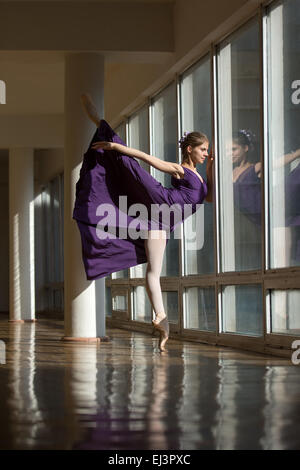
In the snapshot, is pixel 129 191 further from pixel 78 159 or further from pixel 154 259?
pixel 78 159

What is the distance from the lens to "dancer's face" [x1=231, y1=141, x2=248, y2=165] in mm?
6909

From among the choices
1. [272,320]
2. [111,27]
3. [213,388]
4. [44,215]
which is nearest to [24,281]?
[44,215]

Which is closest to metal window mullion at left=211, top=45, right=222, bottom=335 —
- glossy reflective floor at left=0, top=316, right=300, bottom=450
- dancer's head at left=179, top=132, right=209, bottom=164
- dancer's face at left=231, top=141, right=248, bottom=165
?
dancer's face at left=231, top=141, right=248, bottom=165

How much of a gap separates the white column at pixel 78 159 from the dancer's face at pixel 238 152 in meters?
1.49

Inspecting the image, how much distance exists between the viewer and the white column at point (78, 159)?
8031mm

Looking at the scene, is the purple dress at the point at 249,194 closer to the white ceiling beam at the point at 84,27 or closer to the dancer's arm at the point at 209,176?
the dancer's arm at the point at 209,176

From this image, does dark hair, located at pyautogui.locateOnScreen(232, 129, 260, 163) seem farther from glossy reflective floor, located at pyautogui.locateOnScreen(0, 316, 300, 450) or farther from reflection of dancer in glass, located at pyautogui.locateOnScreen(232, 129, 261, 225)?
glossy reflective floor, located at pyautogui.locateOnScreen(0, 316, 300, 450)

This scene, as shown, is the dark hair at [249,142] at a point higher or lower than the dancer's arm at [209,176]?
higher

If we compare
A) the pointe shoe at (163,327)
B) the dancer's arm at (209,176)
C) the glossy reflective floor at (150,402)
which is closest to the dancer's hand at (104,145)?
the dancer's arm at (209,176)

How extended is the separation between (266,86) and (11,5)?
292cm

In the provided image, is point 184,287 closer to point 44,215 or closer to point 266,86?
point 266,86

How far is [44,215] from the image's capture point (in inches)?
701

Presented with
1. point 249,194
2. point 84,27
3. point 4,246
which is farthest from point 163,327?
point 4,246

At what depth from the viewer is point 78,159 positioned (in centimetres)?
803
